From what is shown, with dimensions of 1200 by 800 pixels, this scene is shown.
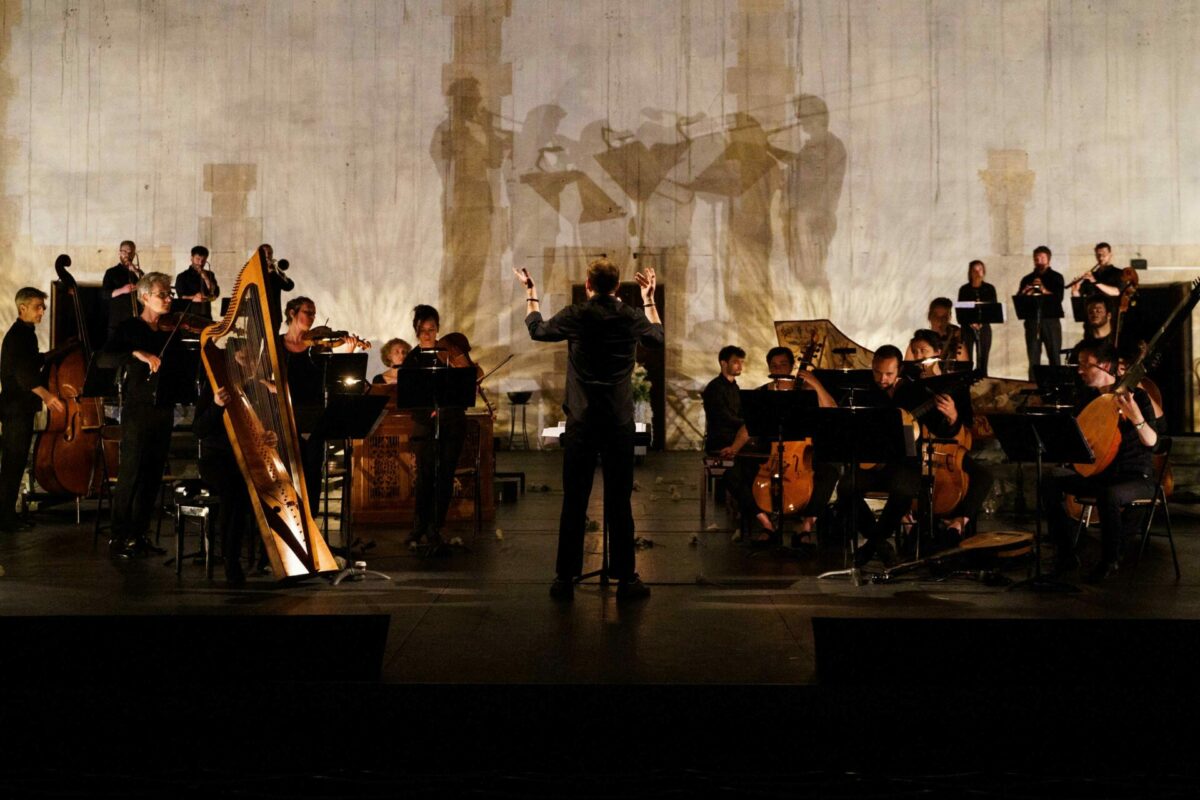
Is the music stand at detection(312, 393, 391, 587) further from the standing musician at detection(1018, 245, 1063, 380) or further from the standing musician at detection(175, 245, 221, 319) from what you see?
the standing musician at detection(1018, 245, 1063, 380)

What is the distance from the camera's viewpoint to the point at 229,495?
5.43 metres

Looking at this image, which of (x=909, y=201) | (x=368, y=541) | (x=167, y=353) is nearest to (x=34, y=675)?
(x=167, y=353)

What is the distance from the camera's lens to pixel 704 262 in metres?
13.0

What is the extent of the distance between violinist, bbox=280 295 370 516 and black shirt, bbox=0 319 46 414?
2279 millimetres

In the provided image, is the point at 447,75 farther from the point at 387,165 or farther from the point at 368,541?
the point at 368,541

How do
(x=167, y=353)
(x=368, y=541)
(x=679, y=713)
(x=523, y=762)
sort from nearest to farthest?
1. (x=523, y=762)
2. (x=679, y=713)
3. (x=167, y=353)
4. (x=368, y=541)

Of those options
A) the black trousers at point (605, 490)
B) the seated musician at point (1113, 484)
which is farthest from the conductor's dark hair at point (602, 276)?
the seated musician at point (1113, 484)

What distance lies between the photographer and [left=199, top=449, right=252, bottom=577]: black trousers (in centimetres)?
541

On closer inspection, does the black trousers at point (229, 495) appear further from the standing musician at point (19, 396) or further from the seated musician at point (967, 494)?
the seated musician at point (967, 494)

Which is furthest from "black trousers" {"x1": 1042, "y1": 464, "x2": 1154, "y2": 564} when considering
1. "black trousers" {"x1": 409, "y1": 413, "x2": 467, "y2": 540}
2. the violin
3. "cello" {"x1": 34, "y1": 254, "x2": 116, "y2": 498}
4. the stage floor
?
"cello" {"x1": 34, "y1": 254, "x2": 116, "y2": 498}

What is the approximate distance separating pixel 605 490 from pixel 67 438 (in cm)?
442

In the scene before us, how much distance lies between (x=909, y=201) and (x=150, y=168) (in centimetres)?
896

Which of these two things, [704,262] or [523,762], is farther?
[704,262]

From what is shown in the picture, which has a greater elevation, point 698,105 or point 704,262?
point 698,105
